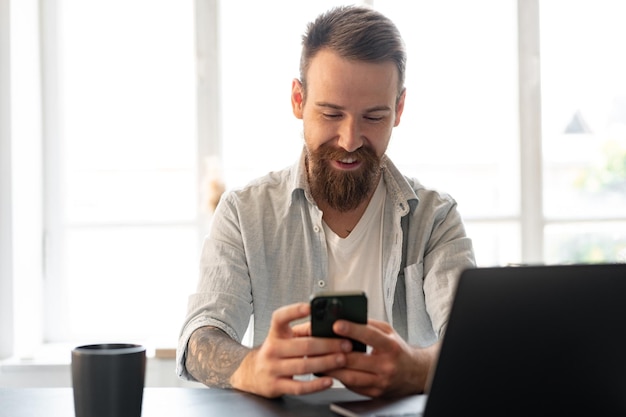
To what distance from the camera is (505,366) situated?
33.5 inches

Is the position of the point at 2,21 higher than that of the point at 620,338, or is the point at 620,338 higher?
the point at 2,21

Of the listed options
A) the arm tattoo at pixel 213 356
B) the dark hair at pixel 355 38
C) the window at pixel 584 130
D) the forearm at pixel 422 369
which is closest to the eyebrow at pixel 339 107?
the dark hair at pixel 355 38

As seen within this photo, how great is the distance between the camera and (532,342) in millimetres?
847

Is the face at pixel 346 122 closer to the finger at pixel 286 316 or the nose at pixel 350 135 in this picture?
the nose at pixel 350 135

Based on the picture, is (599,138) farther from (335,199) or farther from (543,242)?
(335,199)

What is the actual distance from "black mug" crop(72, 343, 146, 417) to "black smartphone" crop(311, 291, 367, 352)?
0.82 feet

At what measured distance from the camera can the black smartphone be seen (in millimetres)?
1116

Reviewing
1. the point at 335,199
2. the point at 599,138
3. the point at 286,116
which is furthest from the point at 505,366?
the point at 599,138

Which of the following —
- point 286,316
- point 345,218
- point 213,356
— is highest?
point 345,218

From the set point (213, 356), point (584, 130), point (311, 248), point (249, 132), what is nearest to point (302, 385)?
point (213, 356)

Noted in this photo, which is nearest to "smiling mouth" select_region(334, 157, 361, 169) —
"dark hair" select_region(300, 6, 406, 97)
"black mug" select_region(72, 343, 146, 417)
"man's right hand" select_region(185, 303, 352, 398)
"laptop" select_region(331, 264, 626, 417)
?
"dark hair" select_region(300, 6, 406, 97)

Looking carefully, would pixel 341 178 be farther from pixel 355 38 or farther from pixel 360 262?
pixel 355 38

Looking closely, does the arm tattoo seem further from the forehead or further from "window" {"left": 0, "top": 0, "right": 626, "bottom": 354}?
"window" {"left": 0, "top": 0, "right": 626, "bottom": 354}

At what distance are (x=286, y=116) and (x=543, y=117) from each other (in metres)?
1.08
